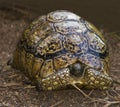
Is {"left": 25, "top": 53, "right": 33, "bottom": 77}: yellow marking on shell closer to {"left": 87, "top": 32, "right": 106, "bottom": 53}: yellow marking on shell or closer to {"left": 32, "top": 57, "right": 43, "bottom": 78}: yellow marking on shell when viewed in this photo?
{"left": 32, "top": 57, "right": 43, "bottom": 78}: yellow marking on shell

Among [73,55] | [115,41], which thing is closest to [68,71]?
[73,55]

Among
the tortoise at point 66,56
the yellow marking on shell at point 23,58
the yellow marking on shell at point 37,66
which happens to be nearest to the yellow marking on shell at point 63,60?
the tortoise at point 66,56

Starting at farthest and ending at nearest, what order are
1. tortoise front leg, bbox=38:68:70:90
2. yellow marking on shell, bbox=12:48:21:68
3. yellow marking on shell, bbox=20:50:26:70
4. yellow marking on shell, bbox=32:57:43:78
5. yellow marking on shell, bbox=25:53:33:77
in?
yellow marking on shell, bbox=12:48:21:68
yellow marking on shell, bbox=20:50:26:70
yellow marking on shell, bbox=25:53:33:77
yellow marking on shell, bbox=32:57:43:78
tortoise front leg, bbox=38:68:70:90

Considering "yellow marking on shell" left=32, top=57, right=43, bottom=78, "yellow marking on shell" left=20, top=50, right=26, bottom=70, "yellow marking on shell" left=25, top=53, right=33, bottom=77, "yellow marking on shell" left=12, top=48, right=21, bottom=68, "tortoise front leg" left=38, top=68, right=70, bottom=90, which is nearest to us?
"tortoise front leg" left=38, top=68, right=70, bottom=90

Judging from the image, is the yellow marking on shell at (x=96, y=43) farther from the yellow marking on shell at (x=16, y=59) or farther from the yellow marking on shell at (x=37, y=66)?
the yellow marking on shell at (x=16, y=59)

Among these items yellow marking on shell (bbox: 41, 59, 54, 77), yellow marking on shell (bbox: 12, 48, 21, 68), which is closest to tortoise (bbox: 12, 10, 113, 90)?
yellow marking on shell (bbox: 41, 59, 54, 77)

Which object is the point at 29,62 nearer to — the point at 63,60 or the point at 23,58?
the point at 23,58

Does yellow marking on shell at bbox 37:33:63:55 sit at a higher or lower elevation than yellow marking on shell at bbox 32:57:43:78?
higher

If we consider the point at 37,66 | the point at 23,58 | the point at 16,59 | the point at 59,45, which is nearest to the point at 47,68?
the point at 37,66

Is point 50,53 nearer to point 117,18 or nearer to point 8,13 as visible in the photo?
point 117,18
